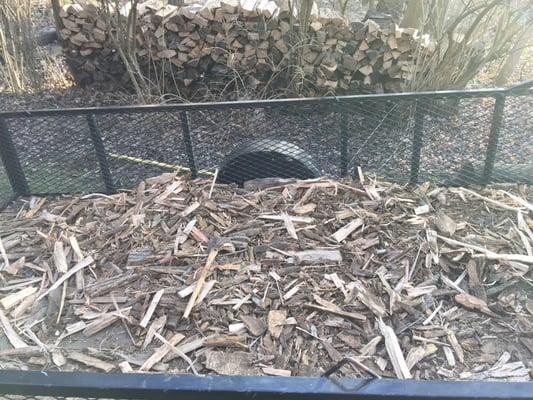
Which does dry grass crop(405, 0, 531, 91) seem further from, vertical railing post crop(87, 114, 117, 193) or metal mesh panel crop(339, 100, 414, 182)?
vertical railing post crop(87, 114, 117, 193)

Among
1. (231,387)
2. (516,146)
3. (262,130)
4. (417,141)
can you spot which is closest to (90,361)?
(231,387)

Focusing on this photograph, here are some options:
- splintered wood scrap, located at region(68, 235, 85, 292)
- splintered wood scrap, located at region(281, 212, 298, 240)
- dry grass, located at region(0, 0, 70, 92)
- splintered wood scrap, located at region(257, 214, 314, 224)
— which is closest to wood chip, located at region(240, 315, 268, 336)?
splintered wood scrap, located at region(281, 212, 298, 240)

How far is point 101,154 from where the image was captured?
359 cm

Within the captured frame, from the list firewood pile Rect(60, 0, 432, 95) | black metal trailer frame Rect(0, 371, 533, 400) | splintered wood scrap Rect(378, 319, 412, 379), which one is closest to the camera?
black metal trailer frame Rect(0, 371, 533, 400)

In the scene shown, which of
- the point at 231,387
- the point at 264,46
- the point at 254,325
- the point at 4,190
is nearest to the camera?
the point at 231,387

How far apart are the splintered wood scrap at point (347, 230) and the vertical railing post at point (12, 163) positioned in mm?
2414

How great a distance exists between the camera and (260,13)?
5.02 m

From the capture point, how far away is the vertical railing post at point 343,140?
345 centimetres

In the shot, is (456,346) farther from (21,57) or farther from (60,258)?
(21,57)

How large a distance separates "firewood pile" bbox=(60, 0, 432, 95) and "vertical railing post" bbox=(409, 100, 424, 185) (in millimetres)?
1631

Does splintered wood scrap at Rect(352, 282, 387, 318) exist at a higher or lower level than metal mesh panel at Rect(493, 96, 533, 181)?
lower

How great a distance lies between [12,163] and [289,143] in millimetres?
2064

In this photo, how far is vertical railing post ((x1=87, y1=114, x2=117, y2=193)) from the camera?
3.50m

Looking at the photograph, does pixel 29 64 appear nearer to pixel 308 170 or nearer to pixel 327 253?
pixel 308 170
